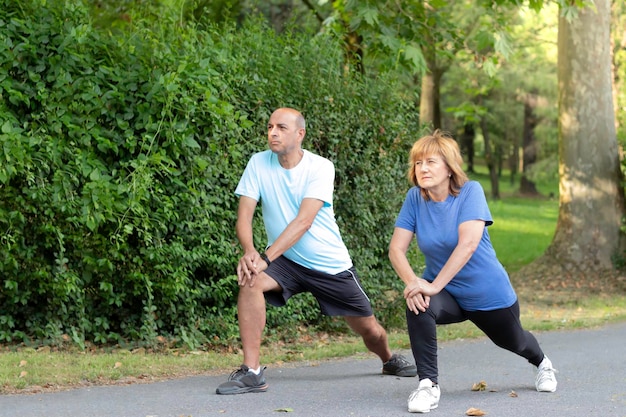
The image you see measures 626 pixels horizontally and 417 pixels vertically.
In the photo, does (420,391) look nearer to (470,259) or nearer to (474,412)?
(474,412)

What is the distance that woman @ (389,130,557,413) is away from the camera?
244 inches

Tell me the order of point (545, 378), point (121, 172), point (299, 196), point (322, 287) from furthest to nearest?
point (121, 172)
point (322, 287)
point (299, 196)
point (545, 378)

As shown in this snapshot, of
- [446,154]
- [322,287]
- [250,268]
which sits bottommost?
[322,287]

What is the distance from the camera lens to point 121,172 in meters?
8.23

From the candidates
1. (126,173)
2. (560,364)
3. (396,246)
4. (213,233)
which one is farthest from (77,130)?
(560,364)

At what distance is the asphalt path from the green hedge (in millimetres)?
1284

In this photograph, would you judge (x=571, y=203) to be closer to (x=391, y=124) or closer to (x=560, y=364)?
(x=391, y=124)

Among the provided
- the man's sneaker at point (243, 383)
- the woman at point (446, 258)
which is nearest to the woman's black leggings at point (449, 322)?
the woman at point (446, 258)

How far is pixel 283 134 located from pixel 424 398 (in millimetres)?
2018

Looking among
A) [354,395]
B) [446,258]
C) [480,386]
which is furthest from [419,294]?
[480,386]

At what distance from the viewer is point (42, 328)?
333 inches

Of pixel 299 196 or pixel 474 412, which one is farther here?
pixel 299 196

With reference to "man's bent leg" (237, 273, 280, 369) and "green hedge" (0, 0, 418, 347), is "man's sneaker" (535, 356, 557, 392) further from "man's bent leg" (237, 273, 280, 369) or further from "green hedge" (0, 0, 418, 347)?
"green hedge" (0, 0, 418, 347)

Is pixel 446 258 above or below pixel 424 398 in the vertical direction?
above
